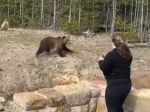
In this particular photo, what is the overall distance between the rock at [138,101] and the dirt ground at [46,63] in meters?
0.85

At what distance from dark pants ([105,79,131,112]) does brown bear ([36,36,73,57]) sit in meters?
3.74

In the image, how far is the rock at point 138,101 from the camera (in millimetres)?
7004

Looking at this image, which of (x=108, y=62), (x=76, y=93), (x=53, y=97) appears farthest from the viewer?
(x=76, y=93)

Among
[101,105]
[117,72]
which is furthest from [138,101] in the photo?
[101,105]

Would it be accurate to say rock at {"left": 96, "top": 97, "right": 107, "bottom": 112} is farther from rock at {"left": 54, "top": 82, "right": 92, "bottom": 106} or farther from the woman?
the woman

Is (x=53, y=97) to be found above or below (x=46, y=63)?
below

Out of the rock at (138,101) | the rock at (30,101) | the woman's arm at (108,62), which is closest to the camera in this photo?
the woman's arm at (108,62)

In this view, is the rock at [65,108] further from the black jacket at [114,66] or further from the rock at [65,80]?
the black jacket at [114,66]

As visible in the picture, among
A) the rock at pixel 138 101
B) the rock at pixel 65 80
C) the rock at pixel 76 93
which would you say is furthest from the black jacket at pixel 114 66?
the rock at pixel 65 80

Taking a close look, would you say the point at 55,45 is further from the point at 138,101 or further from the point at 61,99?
the point at 138,101

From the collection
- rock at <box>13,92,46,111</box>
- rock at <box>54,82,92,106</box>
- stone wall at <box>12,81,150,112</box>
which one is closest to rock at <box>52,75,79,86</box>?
stone wall at <box>12,81,150,112</box>

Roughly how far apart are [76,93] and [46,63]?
2.29m

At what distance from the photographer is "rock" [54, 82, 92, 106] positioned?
7484 millimetres

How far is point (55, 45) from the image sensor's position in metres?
10.8
